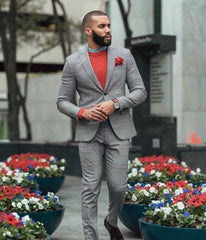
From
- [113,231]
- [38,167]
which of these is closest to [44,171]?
[38,167]

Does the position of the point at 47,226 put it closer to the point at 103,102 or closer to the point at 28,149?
the point at 103,102

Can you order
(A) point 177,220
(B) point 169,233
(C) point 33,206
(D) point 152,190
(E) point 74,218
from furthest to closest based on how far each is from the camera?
(E) point 74,218 < (D) point 152,190 < (C) point 33,206 < (A) point 177,220 < (B) point 169,233

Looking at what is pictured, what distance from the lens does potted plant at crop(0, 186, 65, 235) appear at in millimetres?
6848

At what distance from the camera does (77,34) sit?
39.8 m

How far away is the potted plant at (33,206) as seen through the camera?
6.85 metres

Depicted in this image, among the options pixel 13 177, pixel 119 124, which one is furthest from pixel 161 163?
pixel 119 124

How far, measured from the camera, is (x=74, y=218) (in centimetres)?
936

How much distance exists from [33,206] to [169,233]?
1.69m

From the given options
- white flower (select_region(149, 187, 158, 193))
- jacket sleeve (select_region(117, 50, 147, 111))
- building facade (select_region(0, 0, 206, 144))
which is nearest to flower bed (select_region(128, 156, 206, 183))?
white flower (select_region(149, 187, 158, 193))

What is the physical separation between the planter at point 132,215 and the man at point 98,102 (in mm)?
1161

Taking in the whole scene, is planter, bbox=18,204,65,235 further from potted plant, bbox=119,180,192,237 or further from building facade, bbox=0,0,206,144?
building facade, bbox=0,0,206,144

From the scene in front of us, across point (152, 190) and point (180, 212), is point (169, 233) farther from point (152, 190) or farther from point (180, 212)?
point (152, 190)

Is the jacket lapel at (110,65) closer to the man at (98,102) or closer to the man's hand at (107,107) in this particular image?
the man at (98,102)

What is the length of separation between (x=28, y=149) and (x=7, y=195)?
12.5 metres
